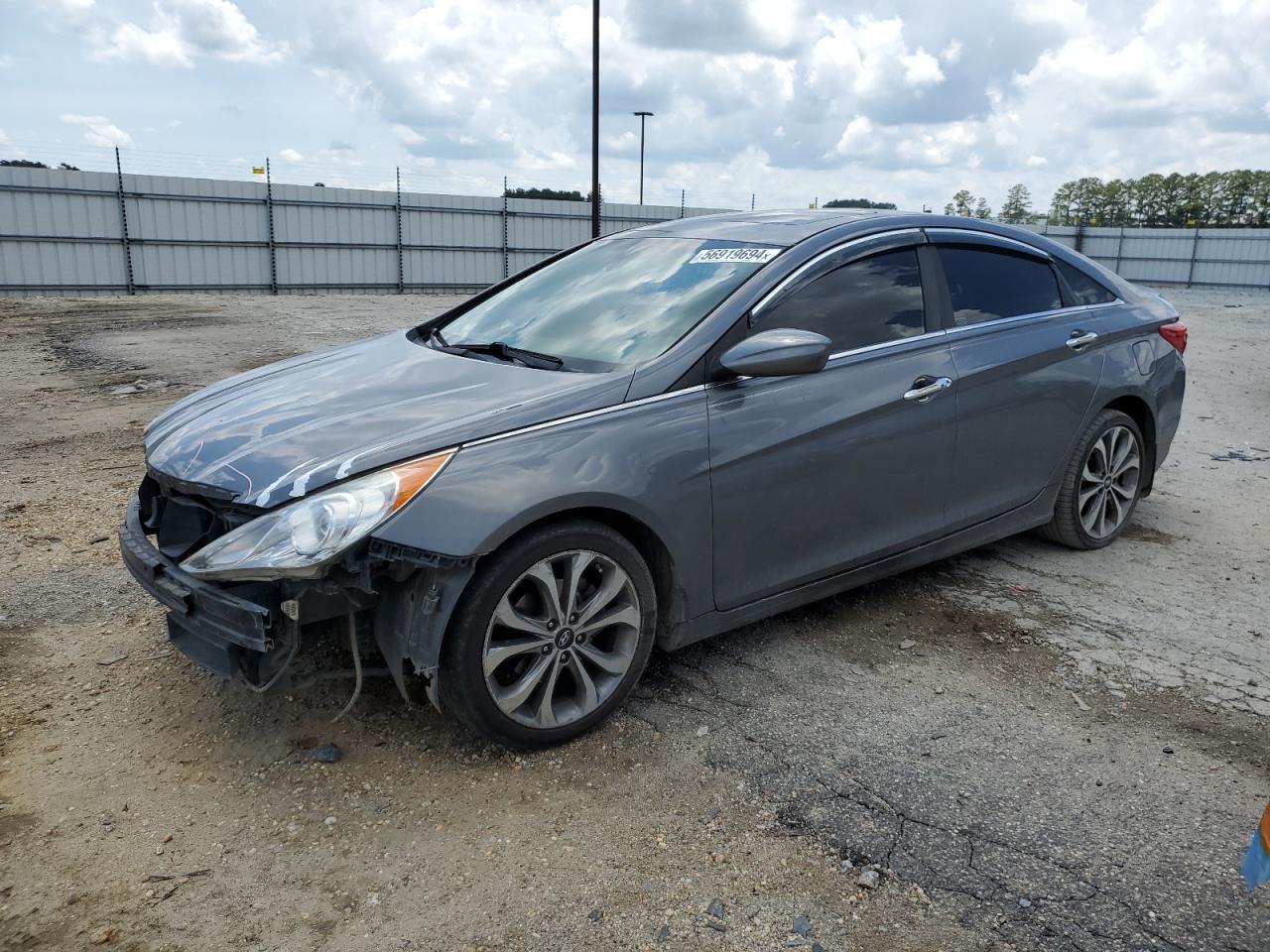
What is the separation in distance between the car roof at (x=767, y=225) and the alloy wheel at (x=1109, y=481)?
1.58m

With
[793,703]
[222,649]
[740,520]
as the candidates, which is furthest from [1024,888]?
[222,649]

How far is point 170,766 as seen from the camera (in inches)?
119

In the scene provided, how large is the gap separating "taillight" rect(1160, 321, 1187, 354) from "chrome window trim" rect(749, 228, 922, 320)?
1811mm

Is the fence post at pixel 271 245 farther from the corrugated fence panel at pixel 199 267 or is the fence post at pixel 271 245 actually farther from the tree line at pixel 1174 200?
the tree line at pixel 1174 200

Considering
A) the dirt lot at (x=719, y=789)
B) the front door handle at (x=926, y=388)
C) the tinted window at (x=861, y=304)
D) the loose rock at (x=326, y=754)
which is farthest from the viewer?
the front door handle at (x=926, y=388)

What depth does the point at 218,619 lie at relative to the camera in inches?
108

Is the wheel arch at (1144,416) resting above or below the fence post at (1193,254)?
below

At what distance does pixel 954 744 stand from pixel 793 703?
538 millimetres

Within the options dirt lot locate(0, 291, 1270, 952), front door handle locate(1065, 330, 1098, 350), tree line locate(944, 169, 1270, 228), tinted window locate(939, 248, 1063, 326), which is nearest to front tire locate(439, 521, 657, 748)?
dirt lot locate(0, 291, 1270, 952)

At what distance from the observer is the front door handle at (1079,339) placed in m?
4.49

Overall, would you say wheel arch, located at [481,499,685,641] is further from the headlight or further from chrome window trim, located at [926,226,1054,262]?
chrome window trim, located at [926,226,1054,262]

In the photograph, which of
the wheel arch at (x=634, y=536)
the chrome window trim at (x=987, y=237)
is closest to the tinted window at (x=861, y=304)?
the chrome window trim at (x=987, y=237)

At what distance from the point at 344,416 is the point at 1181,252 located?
131ft

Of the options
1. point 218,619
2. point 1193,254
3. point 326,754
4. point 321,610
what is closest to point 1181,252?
point 1193,254
